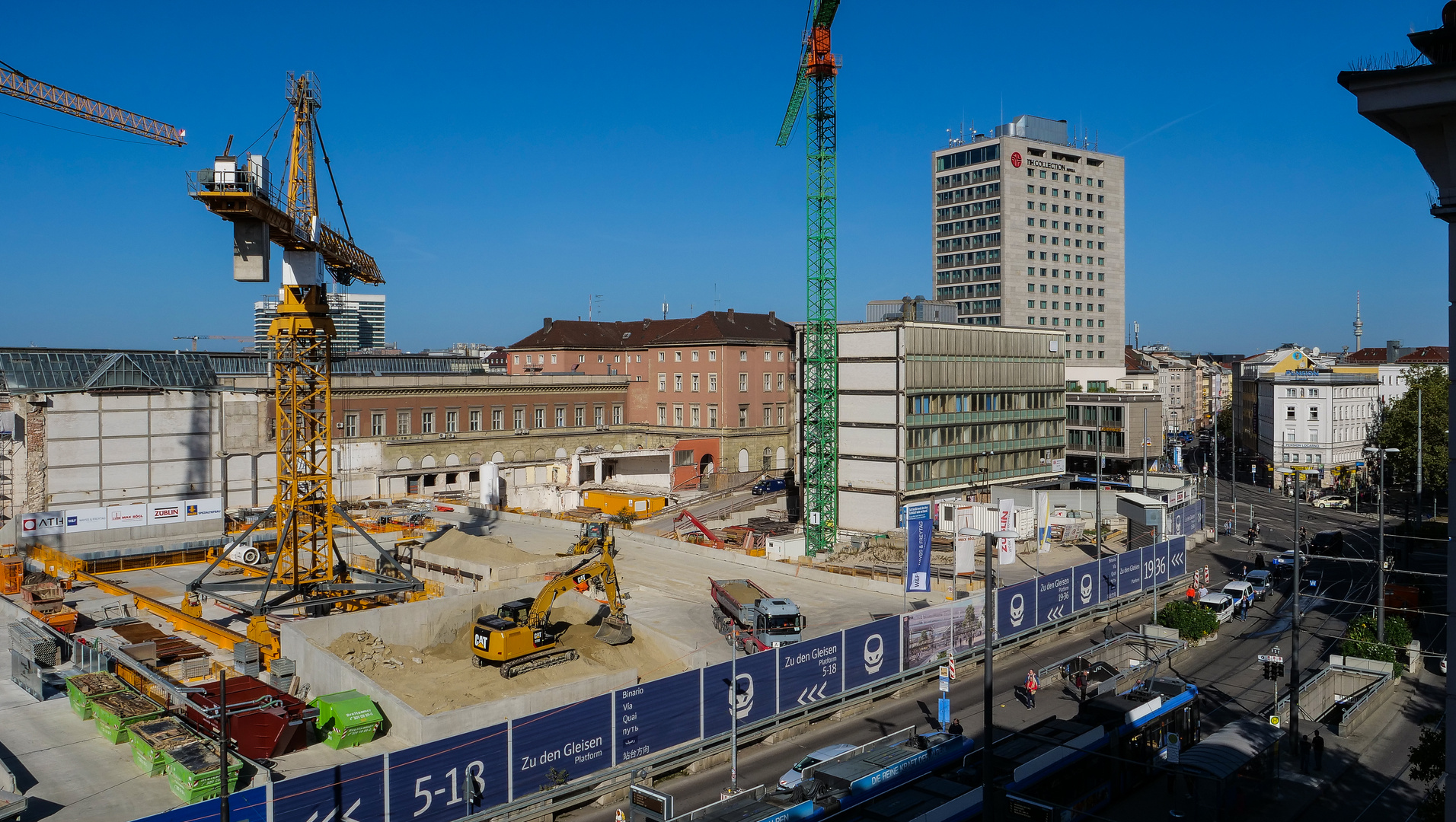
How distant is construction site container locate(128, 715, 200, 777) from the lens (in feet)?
75.9

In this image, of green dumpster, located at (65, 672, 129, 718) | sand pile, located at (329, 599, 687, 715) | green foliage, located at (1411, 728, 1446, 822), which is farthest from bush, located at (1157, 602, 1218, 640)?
green dumpster, located at (65, 672, 129, 718)

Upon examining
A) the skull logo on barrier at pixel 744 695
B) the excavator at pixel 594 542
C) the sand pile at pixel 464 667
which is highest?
the excavator at pixel 594 542

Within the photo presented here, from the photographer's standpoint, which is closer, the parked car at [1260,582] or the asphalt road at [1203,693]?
the asphalt road at [1203,693]

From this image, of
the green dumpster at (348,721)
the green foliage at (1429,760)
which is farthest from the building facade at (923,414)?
the green foliage at (1429,760)

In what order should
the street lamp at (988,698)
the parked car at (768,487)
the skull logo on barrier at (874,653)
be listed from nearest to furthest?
the street lamp at (988,698), the skull logo on barrier at (874,653), the parked car at (768,487)

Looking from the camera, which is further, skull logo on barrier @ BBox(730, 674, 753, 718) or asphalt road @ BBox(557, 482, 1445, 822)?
skull logo on barrier @ BBox(730, 674, 753, 718)

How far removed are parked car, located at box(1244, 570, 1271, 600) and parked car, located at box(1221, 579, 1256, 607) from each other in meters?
1.11

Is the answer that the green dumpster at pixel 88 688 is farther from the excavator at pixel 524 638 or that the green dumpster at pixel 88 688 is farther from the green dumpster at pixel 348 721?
the excavator at pixel 524 638

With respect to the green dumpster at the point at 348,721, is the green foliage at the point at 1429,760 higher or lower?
higher

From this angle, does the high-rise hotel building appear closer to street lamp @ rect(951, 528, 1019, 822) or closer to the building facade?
the building facade

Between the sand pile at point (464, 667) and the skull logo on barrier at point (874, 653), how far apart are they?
7.06 metres

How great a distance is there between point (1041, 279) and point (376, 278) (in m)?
88.3

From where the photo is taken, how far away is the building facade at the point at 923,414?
58656mm

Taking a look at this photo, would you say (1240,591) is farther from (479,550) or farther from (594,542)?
(479,550)
